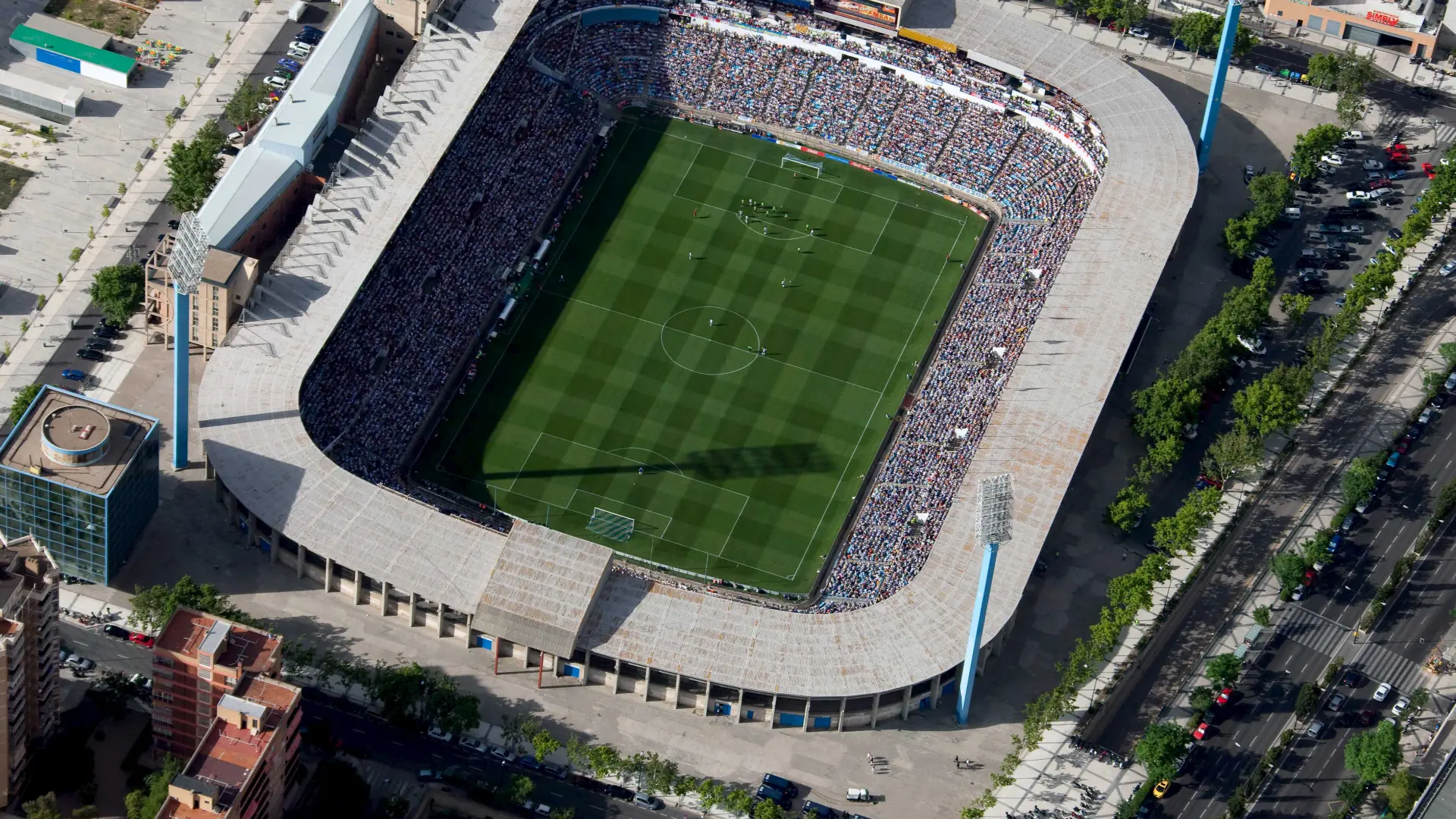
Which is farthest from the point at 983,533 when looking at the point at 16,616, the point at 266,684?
the point at 16,616

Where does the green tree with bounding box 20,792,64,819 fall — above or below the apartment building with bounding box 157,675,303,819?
below

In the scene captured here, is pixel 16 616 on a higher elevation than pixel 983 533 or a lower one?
lower

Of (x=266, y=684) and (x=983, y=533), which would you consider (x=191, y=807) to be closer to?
(x=266, y=684)

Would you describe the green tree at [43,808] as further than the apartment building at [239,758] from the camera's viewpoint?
Yes

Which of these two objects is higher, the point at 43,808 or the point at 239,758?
the point at 239,758

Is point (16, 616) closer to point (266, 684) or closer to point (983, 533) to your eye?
point (266, 684)

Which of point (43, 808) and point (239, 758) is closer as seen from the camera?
point (239, 758)


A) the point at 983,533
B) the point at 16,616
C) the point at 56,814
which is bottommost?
the point at 56,814

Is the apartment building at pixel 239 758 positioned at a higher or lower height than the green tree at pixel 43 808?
higher
